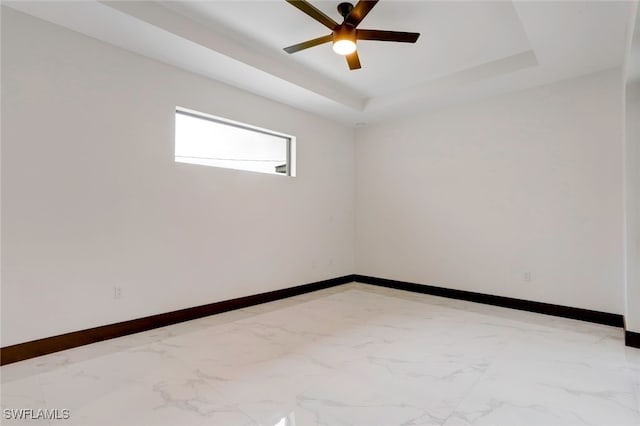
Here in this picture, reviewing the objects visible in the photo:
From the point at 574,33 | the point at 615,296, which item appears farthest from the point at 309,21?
the point at 615,296

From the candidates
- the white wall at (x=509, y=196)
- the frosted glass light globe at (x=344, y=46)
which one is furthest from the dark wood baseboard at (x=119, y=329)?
the frosted glass light globe at (x=344, y=46)

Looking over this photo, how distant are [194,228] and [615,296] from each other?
4627mm

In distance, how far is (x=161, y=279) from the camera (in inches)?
136

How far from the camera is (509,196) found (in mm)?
4262

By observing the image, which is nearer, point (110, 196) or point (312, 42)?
point (312, 42)

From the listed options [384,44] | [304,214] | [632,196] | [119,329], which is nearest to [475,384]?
[632,196]

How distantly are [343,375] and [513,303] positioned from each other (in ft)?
9.53

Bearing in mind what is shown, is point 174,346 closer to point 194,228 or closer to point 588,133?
point 194,228

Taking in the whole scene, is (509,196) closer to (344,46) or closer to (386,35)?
(386,35)

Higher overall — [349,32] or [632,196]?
[349,32]

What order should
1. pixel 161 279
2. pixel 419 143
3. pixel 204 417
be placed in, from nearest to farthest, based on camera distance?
pixel 204 417 < pixel 161 279 < pixel 419 143

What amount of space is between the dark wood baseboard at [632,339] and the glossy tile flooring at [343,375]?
73 mm

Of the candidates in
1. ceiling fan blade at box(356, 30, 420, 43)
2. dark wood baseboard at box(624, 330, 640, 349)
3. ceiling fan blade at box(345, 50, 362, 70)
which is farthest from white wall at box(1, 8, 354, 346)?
dark wood baseboard at box(624, 330, 640, 349)

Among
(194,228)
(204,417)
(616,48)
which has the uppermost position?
(616,48)
